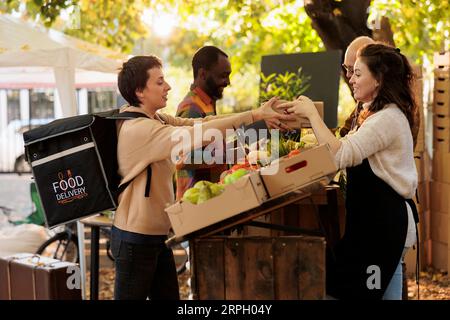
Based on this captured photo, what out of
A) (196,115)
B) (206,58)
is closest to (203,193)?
(196,115)

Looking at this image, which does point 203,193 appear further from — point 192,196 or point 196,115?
point 196,115

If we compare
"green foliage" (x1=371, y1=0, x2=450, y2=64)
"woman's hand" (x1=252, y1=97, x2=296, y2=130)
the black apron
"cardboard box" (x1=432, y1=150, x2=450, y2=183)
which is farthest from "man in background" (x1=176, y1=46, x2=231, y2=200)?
"green foliage" (x1=371, y1=0, x2=450, y2=64)

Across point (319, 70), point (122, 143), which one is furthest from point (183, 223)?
point (319, 70)

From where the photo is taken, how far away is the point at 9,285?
196 inches

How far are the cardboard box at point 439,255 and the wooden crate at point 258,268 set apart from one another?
4967 mm

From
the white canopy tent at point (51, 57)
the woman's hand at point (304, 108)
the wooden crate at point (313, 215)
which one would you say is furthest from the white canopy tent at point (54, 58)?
the woman's hand at point (304, 108)

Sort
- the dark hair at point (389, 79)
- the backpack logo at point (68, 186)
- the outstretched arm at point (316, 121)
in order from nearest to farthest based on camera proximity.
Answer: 1. the outstretched arm at point (316, 121)
2. the dark hair at point (389, 79)
3. the backpack logo at point (68, 186)

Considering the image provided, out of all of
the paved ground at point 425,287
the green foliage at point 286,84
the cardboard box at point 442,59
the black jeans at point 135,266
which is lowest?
the paved ground at point 425,287

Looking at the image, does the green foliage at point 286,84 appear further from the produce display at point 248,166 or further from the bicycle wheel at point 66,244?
the produce display at point 248,166

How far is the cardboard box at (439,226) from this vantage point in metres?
8.06

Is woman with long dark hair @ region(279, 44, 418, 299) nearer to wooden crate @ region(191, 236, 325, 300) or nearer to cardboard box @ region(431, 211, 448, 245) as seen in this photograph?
wooden crate @ region(191, 236, 325, 300)

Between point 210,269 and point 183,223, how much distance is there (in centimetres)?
28

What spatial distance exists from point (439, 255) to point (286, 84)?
238 cm

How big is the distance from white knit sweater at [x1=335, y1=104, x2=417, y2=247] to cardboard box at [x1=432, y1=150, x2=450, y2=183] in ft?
14.6
